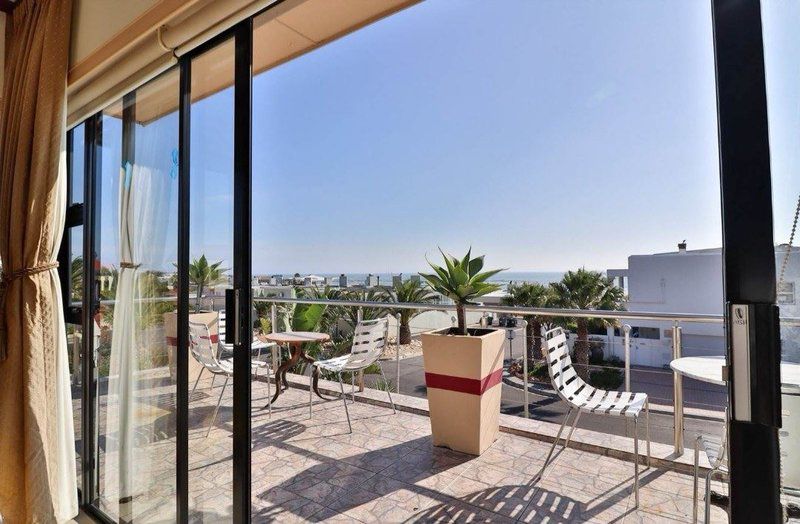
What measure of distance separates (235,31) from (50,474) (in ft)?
5.75

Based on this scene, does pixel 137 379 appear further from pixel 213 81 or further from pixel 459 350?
pixel 459 350

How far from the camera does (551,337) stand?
2324 mm

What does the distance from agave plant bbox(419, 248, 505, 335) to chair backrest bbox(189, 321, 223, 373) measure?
141 cm

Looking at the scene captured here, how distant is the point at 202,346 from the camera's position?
160cm

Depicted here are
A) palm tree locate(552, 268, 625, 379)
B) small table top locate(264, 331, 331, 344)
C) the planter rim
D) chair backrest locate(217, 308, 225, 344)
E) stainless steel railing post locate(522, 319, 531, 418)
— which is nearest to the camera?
chair backrest locate(217, 308, 225, 344)

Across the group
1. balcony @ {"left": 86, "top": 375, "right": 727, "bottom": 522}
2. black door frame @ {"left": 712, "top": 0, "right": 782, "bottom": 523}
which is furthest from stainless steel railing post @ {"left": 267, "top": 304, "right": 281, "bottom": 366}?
black door frame @ {"left": 712, "top": 0, "right": 782, "bottom": 523}

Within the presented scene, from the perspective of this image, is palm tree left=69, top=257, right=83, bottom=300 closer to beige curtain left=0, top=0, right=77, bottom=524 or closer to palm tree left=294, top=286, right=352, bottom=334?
beige curtain left=0, top=0, right=77, bottom=524

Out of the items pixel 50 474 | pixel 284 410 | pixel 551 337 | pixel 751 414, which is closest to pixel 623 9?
pixel 551 337

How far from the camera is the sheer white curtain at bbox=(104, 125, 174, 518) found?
1.60 meters

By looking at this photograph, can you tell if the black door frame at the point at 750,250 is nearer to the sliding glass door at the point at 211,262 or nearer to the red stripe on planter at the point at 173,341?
the sliding glass door at the point at 211,262

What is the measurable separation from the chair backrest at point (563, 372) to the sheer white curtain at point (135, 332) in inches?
70.5

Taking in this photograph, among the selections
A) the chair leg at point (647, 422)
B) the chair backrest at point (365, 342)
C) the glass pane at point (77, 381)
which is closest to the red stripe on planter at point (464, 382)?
the chair backrest at point (365, 342)

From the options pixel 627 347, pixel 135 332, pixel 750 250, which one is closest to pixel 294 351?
pixel 135 332

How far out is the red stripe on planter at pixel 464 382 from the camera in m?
2.46
